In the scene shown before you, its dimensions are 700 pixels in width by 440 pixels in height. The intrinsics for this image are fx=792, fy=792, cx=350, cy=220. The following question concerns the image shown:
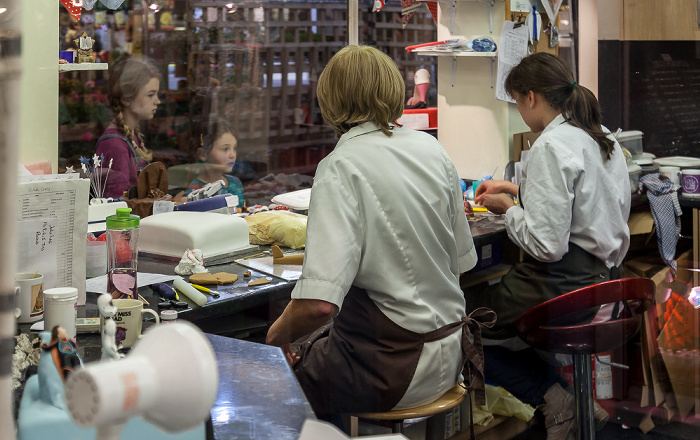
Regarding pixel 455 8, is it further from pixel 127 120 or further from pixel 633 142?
pixel 127 120

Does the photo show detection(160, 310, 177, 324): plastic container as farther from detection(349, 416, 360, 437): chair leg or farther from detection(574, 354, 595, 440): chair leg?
detection(574, 354, 595, 440): chair leg

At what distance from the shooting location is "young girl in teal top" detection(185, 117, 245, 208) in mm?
3166

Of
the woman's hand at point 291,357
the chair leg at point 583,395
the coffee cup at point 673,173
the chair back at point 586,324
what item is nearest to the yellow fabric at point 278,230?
the woman's hand at point 291,357

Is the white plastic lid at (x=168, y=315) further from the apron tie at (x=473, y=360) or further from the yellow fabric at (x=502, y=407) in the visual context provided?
the yellow fabric at (x=502, y=407)

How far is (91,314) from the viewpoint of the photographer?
5.76ft

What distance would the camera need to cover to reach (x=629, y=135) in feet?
11.2

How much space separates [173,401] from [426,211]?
4.93ft

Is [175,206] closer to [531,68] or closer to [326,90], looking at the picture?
[326,90]

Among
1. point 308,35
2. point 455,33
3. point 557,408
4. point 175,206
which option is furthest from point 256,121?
point 557,408

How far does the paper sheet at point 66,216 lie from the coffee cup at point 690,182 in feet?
8.26

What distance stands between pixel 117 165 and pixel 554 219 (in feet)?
5.34

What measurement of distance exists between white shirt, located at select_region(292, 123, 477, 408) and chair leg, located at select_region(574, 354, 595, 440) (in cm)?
56

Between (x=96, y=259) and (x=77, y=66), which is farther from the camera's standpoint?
(x=77, y=66)

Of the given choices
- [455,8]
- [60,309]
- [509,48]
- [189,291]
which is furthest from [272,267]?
[455,8]
